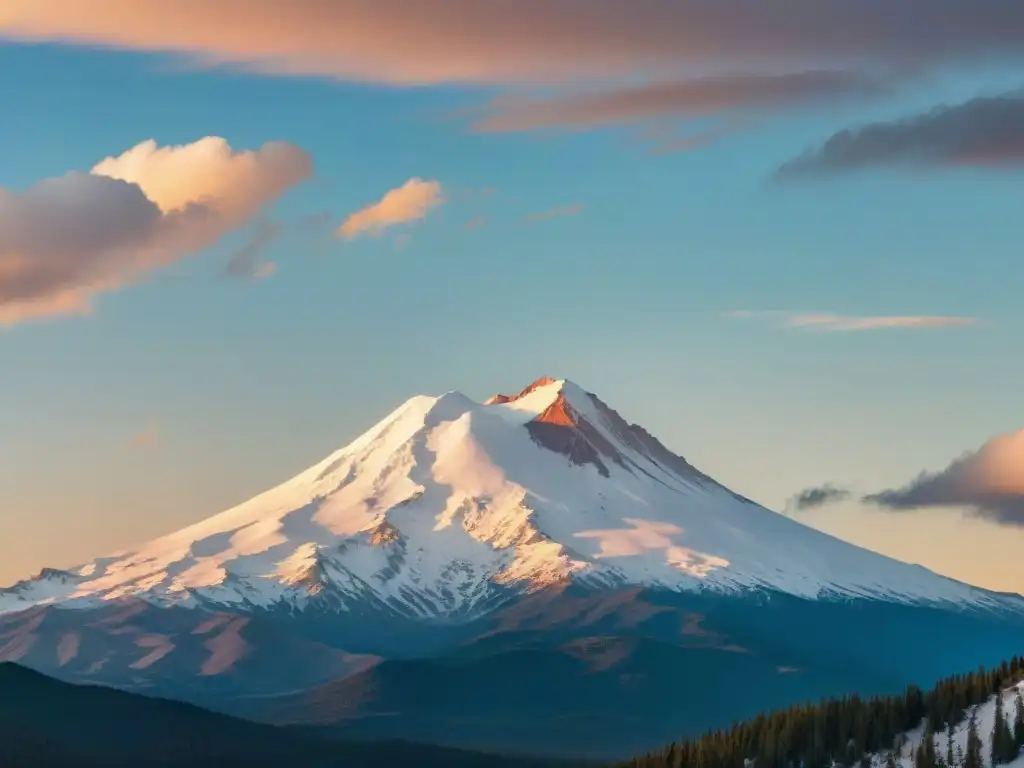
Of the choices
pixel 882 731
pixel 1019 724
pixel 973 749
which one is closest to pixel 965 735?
pixel 973 749

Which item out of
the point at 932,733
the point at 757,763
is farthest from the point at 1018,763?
the point at 757,763

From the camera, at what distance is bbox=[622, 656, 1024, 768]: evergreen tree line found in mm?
119688

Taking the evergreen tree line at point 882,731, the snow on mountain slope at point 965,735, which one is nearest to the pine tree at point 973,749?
the evergreen tree line at point 882,731

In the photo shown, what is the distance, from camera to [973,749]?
118188 millimetres

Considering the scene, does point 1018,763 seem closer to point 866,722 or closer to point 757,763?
point 866,722

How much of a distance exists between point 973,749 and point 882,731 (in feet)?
37.9

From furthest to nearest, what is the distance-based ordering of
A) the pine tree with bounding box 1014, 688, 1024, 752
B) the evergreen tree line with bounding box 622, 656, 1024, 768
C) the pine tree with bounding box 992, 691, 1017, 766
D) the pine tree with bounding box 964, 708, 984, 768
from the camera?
the evergreen tree line with bounding box 622, 656, 1024, 768 → the pine tree with bounding box 1014, 688, 1024, 752 → the pine tree with bounding box 992, 691, 1017, 766 → the pine tree with bounding box 964, 708, 984, 768

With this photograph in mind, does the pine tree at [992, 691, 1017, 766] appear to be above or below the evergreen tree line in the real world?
below

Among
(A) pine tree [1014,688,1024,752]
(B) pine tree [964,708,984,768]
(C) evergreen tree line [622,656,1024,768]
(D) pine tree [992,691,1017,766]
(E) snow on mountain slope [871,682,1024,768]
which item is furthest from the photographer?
(E) snow on mountain slope [871,682,1024,768]

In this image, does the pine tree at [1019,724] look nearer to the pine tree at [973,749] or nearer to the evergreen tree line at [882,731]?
the evergreen tree line at [882,731]

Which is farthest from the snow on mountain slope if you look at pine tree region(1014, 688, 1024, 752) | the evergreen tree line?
pine tree region(1014, 688, 1024, 752)

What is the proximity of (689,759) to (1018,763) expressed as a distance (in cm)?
3872

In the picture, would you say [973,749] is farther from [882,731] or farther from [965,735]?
[882,731]

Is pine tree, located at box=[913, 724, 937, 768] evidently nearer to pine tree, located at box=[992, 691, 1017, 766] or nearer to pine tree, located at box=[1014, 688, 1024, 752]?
pine tree, located at box=[992, 691, 1017, 766]
